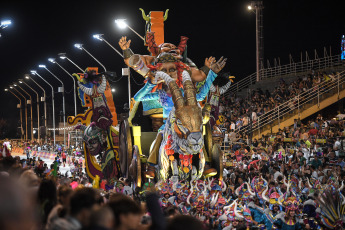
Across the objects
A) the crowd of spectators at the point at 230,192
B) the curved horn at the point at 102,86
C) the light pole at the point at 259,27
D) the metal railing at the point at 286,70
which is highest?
the light pole at the point at 259,27

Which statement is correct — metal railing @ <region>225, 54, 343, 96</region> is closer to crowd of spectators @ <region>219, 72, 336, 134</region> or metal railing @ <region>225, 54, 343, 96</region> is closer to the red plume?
crowd of spectators @ <region>219, 72, 336, 134</region>

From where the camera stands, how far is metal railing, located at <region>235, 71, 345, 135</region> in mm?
26078

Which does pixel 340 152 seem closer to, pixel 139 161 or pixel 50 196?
pixel 139 161

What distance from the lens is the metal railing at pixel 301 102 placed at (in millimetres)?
26078

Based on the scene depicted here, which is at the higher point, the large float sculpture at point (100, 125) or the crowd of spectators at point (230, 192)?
the large float sculpture at point (100, 125)

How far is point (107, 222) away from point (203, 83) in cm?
1183

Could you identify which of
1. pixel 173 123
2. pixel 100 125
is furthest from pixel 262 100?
pixel 173 123

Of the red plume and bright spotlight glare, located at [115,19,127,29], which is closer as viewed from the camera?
the red plume

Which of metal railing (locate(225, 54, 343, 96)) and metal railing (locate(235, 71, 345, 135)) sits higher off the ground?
metal railing (locate(225, 54, 343, 96))

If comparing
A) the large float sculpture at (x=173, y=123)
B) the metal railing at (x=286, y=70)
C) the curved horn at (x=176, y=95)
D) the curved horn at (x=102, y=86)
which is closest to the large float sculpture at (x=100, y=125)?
the curved horn at (x=102, y=86)

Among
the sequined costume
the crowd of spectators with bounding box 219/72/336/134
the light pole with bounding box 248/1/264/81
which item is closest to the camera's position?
the sequined costume

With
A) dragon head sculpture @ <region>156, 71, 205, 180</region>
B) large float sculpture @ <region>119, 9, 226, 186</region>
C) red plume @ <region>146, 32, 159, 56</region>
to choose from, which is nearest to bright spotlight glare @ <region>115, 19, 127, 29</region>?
large float sculpture @ <region>119, 9, 226, 186</region>

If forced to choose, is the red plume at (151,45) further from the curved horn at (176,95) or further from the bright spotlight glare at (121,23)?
the bright spotlight glare at (121,23)

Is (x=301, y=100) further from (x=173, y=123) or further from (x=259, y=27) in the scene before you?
(x=173, y=123)
